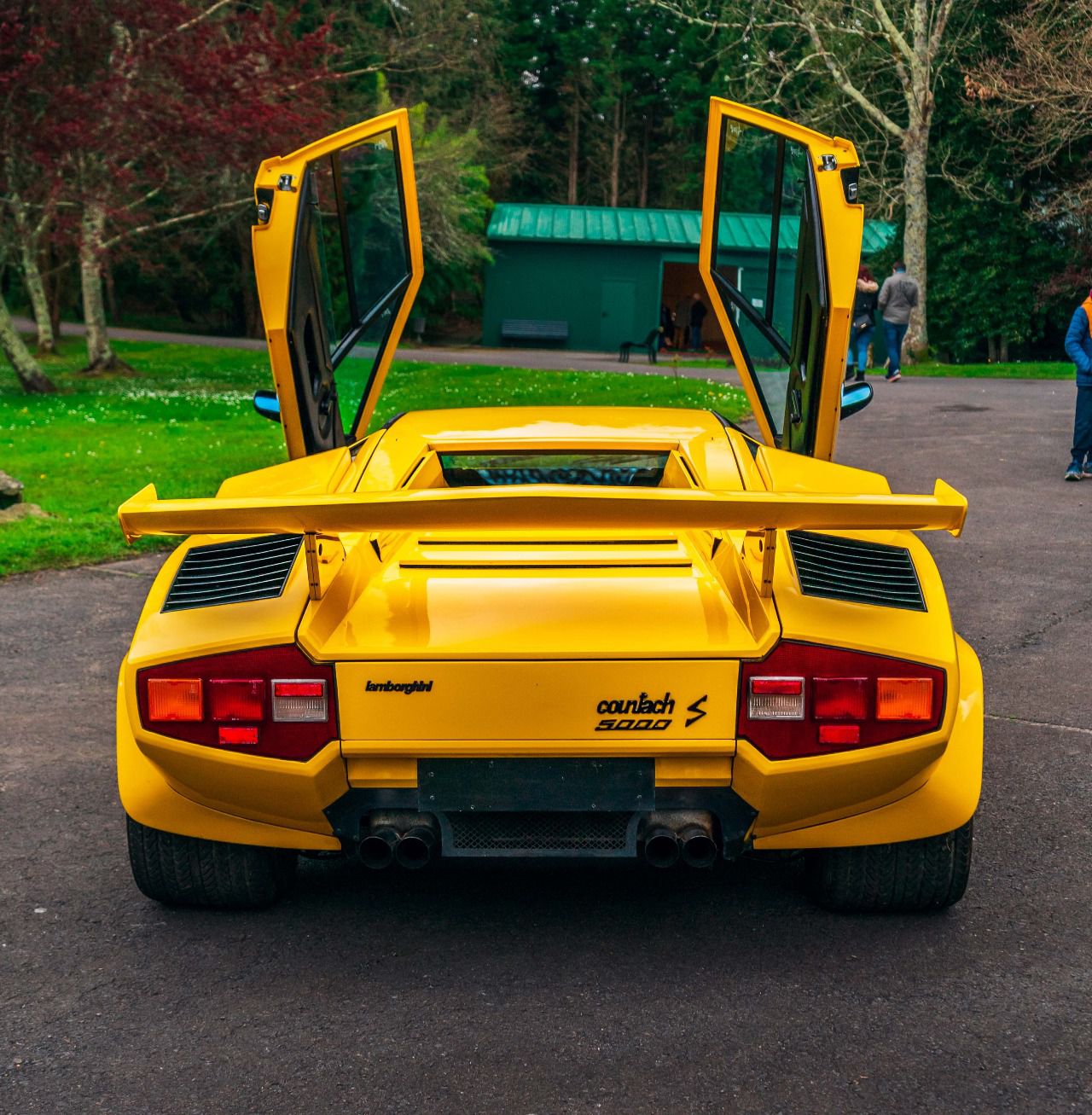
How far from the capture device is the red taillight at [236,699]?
3186 millimetres

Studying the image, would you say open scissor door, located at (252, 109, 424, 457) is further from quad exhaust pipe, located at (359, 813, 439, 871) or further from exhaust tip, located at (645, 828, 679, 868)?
exhaust tip, located at (645, 828, 679, 868)

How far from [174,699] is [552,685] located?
90 cm

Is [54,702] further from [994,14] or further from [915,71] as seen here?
[994,14]

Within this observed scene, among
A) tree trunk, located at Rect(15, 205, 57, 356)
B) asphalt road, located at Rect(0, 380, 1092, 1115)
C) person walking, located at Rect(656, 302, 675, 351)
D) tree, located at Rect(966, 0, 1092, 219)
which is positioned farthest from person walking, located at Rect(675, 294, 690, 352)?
asphalt road, located at Rect(0, 380, 1092, 1115)

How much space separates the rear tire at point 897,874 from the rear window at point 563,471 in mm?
1469

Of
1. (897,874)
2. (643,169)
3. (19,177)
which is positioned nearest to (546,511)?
(897,874)

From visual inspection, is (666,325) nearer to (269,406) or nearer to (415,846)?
(269,406)

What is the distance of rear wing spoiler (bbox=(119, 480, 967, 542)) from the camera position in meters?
2.88

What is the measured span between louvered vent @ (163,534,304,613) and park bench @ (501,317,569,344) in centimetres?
3886

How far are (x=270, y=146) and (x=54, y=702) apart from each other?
19523 millimetres

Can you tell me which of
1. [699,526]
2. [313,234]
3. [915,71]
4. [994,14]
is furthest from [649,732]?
[994,14]

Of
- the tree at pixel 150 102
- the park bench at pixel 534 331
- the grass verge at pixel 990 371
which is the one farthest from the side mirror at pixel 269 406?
the park bench at pixel 534 331

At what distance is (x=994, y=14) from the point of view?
102 ft

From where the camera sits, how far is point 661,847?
3188mm
